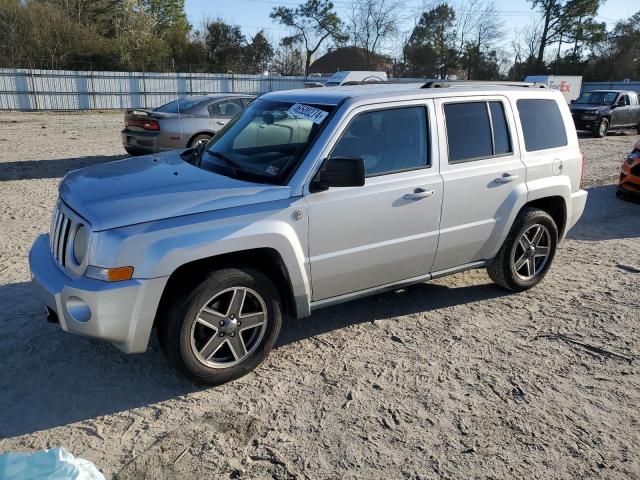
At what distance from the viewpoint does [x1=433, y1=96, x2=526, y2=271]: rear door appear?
4254 millimetres

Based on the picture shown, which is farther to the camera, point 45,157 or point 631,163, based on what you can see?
point 45,157

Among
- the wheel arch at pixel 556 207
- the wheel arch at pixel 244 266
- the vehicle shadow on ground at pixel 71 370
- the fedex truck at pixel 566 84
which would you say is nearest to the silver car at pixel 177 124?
the vehicle shadow on ground at pixel 71 370

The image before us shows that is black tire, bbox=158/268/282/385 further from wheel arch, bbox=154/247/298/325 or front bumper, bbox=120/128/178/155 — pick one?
front bumper, bbox=120/128/178/155

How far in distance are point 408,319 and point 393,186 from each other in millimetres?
1259

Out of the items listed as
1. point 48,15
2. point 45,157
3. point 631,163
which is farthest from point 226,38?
point 631,163

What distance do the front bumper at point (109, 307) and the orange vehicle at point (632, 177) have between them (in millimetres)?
8621

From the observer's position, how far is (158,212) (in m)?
3.15

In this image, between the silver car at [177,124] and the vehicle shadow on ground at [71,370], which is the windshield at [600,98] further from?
the vehicle shadow on ground at [71,370]

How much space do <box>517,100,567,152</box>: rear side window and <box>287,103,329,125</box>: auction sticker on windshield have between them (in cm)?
199

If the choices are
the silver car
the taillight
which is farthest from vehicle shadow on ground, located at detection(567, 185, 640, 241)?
the taillight

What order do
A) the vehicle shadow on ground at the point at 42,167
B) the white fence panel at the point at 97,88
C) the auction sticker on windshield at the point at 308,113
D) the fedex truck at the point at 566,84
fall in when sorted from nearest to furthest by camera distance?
the auction sticker on windshield at the point at 308,113, the vehicle shadow on ground at the point at 42,167, the white fence panel at the point at 97,88, the fedex truck at the point at 566,84

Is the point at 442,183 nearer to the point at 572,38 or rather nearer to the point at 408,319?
the point at 408,319

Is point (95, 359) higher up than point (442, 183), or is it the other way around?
point (442, 183)

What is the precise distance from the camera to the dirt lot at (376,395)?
2.89 metres
